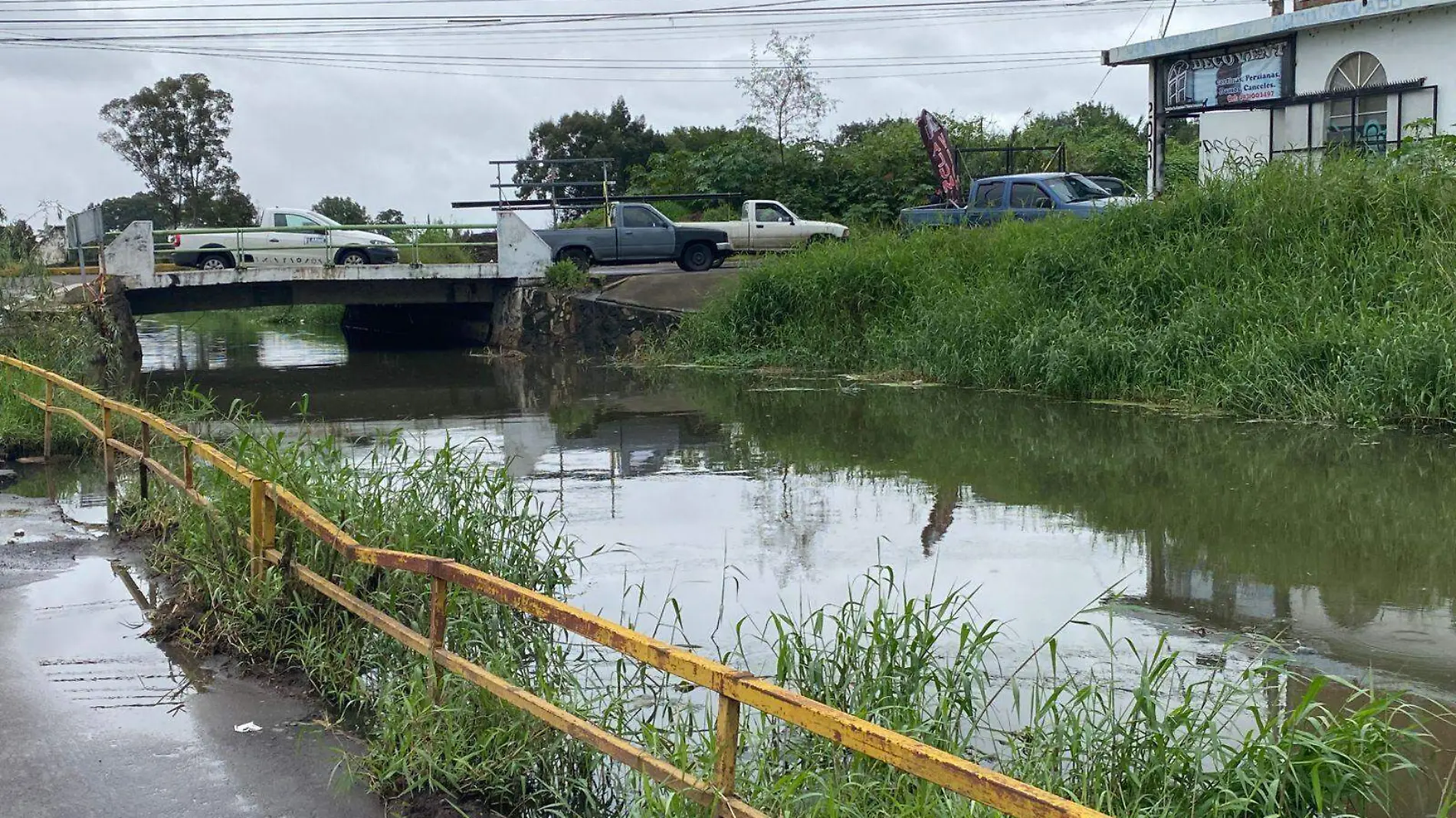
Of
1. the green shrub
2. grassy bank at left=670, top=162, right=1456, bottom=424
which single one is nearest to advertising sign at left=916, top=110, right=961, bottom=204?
grassy bank at left=670, top=162, right=1456, bottom=424

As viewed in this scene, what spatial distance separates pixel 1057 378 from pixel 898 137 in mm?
20836

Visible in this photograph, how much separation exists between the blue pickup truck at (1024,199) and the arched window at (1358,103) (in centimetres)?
379

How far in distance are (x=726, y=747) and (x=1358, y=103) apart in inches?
863

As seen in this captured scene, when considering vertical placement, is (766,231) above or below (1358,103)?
below

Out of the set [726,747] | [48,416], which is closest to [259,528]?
[726,747]

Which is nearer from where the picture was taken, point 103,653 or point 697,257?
point 103,653

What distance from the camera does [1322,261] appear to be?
1522cm

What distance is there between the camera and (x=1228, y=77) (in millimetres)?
24109

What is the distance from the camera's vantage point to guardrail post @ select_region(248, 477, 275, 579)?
20.2 feet

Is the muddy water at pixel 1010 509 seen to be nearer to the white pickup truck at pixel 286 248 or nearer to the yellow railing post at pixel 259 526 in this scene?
the yellow railing post at pixel 259 526

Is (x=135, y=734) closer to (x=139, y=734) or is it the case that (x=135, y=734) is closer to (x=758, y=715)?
(x=139, y=734)

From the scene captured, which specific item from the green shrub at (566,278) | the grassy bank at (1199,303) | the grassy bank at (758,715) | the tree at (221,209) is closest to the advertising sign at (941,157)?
the grassy bank at (1199,303)

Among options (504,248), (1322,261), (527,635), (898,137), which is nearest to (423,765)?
(527,635)

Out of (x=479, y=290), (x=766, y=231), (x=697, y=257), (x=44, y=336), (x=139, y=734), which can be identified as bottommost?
(x=139, y=734)
